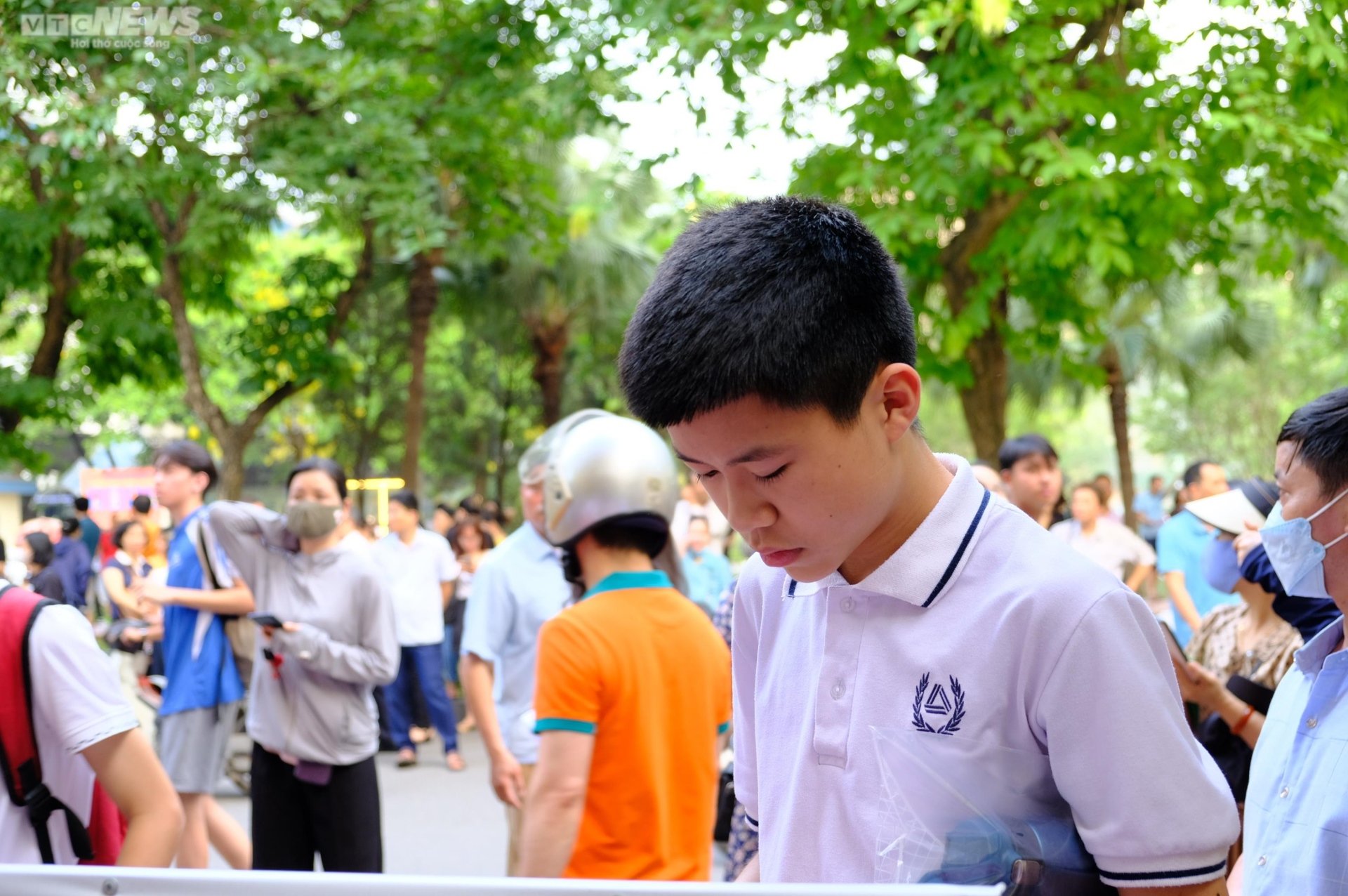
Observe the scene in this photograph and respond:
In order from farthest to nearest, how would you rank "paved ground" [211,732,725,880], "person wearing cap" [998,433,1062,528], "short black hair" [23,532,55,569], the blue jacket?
the blue jacket < "short black hair" [23,532,55,569] < "paved ground" [211,732,725,880] < "person wearing cap" [998,433,1062,528]

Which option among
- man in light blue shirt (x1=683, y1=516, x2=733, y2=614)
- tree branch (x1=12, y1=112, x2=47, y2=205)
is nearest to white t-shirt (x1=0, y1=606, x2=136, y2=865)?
man in light blue shirt (x1=683, y1=516, x2=733, y2=614)

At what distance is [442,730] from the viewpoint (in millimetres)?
10492

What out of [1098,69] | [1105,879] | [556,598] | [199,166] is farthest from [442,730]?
[1105,879]

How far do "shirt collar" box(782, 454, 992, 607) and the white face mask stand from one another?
125cm

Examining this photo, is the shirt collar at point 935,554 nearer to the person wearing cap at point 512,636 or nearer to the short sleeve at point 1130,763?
the short sleeve at point 1130,763

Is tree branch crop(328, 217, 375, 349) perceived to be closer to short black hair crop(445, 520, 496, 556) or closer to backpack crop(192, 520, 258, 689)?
short black hair crop(445, 520, 496, 556)

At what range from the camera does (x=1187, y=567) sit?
782 centimetres

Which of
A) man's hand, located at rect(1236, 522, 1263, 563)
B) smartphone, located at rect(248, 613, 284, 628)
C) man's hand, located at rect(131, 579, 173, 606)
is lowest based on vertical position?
smartphone, located at rect(248, 613, 284, 628)

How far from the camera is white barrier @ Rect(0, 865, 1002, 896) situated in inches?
43.6

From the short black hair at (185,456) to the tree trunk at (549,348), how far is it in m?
14.0

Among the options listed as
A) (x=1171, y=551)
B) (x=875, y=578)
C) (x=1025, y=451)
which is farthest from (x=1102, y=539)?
(x=875, y=578)

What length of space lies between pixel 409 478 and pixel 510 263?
475 centimetres

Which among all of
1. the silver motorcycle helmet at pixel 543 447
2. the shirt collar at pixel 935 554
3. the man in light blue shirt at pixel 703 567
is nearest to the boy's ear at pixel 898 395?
the shirt collar at pixel 935 554

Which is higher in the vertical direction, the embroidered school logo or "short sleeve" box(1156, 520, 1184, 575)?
the embroidered school logo
